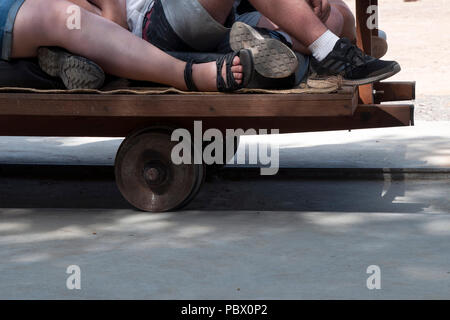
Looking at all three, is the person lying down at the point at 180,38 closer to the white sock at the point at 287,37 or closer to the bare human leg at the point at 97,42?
the bare human leg at the point at 97,42

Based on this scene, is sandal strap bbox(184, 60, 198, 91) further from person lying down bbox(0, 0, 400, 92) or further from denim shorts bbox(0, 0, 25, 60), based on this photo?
denim shorts bbox(0, 0, 25, 60)

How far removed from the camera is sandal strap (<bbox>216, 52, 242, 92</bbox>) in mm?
4371

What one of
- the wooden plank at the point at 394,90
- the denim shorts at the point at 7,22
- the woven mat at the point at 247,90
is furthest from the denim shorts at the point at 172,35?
the wooden plank at the point at 394,90

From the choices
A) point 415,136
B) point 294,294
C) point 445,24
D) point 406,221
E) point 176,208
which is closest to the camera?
point 294,294

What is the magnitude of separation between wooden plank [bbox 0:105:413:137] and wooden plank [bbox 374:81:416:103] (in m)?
1.07

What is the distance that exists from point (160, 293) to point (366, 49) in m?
2.30

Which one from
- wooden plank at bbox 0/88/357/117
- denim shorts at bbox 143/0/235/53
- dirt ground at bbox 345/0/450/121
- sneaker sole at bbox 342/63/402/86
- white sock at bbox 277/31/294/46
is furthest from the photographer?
dirt ground at bbox 345/0/450/121

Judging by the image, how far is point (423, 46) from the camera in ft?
55.2

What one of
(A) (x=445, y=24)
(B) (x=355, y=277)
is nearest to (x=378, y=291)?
(B) (x=355, y=277)

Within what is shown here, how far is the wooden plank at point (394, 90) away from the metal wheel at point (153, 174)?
162 centimetres

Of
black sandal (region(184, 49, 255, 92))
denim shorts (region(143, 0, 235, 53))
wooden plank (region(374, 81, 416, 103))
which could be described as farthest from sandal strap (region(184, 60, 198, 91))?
wooden plank (region(374, 81, 416, 103))

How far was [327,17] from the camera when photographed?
16.0 ft

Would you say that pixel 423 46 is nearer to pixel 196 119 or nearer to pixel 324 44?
pixel 324 44

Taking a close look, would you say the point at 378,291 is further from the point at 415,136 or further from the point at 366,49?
the point at 415,136
